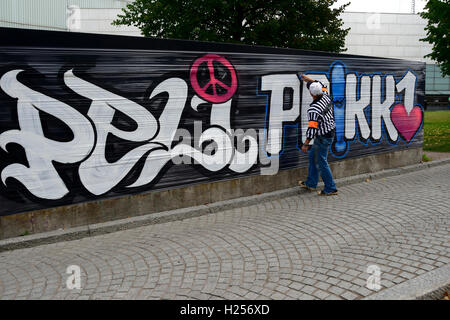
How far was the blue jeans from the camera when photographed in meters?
7.19

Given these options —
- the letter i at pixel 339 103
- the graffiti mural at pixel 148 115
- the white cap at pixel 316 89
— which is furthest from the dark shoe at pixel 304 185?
the white cap at pixel 316 89

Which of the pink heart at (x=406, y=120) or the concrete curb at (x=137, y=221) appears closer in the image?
the concrete curb at (x=137, y=221)

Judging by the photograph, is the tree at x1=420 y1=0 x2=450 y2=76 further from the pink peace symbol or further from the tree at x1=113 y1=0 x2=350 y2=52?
the pink peace symbol

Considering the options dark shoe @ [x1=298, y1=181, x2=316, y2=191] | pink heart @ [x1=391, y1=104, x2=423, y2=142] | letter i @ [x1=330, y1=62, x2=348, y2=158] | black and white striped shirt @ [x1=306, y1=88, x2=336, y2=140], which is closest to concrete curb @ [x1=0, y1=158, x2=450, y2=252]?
dark shoe @ [x1=298, y1=181, x2=316, y2=191]

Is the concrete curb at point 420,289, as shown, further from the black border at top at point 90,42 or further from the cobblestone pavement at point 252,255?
the black border at top at point 90,42

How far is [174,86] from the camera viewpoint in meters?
6.23

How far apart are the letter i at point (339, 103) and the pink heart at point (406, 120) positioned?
1.78 meters

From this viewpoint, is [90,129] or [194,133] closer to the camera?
[90,129]

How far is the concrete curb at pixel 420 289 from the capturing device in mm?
3477

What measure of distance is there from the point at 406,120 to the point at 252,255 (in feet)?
22.6

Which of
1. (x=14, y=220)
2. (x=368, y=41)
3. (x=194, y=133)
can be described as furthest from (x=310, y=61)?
(x=368, y=41)

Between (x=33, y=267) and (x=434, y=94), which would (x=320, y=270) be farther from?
(x=434, y=94)

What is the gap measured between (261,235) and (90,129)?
271cm

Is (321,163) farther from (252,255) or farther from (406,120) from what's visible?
(406,120)
